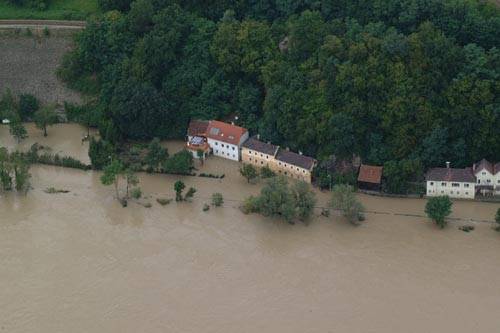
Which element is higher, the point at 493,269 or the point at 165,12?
the point at 165,12

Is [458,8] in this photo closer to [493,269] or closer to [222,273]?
[493,269]

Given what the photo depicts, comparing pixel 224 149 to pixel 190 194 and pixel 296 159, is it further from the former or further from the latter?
pixel 190 194

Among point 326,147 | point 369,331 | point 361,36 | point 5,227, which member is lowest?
point 369,331

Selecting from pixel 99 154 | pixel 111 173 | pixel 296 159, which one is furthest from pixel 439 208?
pixel 99 154

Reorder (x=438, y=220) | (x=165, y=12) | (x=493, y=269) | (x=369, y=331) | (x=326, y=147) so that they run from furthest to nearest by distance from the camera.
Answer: (x=165, y=12) < (x=326, y=147) < (x=438, y=220) < (x=493, y=269) < (x=369, y=331)

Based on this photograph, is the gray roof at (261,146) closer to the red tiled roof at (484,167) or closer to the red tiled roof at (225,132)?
the red tiled roof at (225,132)

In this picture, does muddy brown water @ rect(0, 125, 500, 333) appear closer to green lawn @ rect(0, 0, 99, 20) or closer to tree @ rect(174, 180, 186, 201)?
tree @ rect(174, 180, 186, 201)

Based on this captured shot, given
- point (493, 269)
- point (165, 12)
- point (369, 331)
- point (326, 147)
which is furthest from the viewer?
point (165, 12)

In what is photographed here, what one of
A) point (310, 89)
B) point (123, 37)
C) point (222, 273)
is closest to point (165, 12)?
point (123, 37)

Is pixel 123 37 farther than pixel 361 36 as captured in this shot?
Yes
